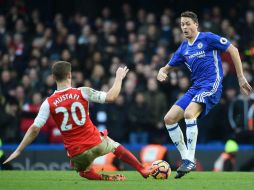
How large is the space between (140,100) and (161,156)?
204cm

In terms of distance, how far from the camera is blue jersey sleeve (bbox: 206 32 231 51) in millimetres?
11547

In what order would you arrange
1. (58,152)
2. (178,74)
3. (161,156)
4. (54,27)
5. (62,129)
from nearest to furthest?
(62,129) → (161,156) → (58,152) → (178,74) → (54,27)

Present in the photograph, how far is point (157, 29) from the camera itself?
20234 mm

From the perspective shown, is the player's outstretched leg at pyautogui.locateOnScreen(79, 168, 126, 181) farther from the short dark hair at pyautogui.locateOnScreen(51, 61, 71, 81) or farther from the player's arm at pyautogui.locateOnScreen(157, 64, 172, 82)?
the player's arm at pyautogui.locateOnScreen(157, 64, 172, 82)

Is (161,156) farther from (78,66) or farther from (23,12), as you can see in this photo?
(23,12)

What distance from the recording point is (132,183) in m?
10.5

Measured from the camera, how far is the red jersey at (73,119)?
33.8 ft

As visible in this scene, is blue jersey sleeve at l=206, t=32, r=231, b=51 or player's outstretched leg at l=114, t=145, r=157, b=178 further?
blue jersey sleeve at l=206, t=32, r=231, b=51

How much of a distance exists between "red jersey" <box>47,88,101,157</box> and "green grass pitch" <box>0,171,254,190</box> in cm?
51

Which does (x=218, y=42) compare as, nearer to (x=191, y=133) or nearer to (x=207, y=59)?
(x=207, y=59)

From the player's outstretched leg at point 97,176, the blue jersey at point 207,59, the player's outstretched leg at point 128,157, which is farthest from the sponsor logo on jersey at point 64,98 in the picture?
the blue jersey at point 207,59

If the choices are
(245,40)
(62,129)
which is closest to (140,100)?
(245,40)

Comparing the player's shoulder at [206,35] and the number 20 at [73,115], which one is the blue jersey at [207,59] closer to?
the player's shoulder at [206,35]

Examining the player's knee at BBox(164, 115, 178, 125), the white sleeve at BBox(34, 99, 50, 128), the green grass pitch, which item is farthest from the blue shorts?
the white sleeve at BBox(34, 99, 50, 128)
